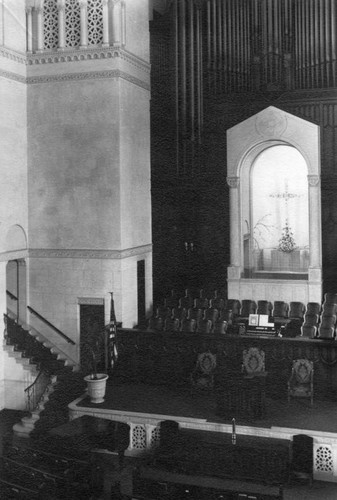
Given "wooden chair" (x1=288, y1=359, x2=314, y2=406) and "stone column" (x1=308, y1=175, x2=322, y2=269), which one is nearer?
"wooden chair" (x1=288, y1=359, x2=314, y2=406)

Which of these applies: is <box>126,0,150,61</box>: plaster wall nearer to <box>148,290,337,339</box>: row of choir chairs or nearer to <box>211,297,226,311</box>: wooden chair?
<box>148,290,337,339</box>: row of choir chairs

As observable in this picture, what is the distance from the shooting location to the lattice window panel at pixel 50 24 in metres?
19.5

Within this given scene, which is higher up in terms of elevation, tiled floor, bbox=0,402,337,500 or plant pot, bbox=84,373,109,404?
plant pot, bbox=84,373,109,404

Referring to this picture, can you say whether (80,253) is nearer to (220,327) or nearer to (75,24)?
(220,327)

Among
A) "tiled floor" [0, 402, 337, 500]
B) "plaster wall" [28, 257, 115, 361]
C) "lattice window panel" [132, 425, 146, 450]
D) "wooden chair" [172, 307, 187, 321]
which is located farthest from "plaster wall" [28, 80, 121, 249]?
"lattice window panel" [132, 425, 146, 450]

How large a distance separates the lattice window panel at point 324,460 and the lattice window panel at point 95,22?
1267 centimetres

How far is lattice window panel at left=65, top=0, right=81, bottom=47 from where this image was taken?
19359 millimetres

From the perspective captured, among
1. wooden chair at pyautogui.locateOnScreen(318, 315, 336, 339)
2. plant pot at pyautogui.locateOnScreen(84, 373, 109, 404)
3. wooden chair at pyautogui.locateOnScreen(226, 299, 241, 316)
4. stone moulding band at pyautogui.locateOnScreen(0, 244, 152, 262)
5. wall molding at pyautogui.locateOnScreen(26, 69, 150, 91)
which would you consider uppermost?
wall molding at pyautogui.locateOnScreen(26, 69, 150, 91)

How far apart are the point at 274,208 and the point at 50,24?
30.7ft

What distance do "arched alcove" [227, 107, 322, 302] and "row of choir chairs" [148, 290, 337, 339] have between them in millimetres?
949

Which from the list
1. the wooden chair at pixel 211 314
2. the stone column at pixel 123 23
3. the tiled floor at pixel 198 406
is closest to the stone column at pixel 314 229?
the wooden chair at pixel 211 314

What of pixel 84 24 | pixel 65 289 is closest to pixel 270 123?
pixel 84 24

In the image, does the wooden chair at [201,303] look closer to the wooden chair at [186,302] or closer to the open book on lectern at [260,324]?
the wooden chair at [186,302]

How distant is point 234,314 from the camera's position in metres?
19.7
